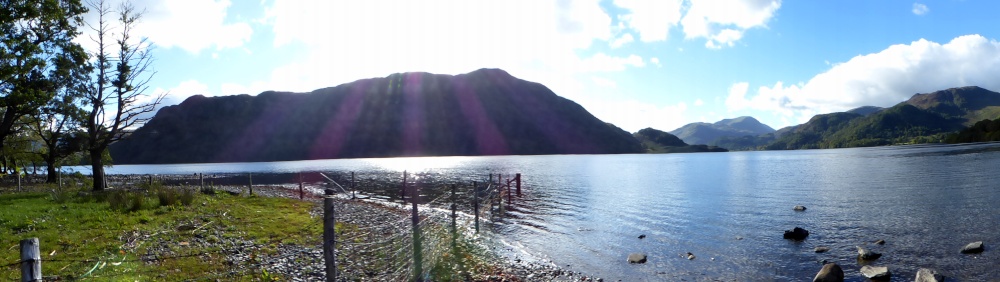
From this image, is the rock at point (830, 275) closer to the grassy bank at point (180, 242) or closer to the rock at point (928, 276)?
the rock at point (928, 276)

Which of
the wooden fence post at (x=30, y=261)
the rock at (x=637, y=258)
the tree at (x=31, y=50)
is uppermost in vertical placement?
the tree at (x=31, y=50)

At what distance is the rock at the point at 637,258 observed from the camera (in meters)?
21.8

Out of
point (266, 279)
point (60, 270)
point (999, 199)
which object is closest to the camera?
point (60, 270)

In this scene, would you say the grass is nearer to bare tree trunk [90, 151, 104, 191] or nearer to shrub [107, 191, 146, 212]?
shrub [107, 191, 146, 212]

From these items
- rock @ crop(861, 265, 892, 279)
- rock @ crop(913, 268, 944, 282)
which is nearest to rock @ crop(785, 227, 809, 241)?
rock @ crop(861, 265, 892, 279)

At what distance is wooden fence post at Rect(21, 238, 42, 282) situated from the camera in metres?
7.62

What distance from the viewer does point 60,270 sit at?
12.6 m

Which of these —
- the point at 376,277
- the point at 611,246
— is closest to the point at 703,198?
the point at 611,246

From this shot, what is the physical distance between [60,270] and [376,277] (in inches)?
310

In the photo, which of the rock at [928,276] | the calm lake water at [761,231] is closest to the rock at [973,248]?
the calm lake water at [761,231]

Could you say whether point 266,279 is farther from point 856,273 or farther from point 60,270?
point 856,273

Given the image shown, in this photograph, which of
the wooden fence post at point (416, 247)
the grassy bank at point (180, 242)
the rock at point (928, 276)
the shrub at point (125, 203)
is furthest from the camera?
the shrub at point (125, 203)

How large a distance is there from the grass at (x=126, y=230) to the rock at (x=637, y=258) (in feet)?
44.0

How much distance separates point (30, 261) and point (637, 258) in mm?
19590
